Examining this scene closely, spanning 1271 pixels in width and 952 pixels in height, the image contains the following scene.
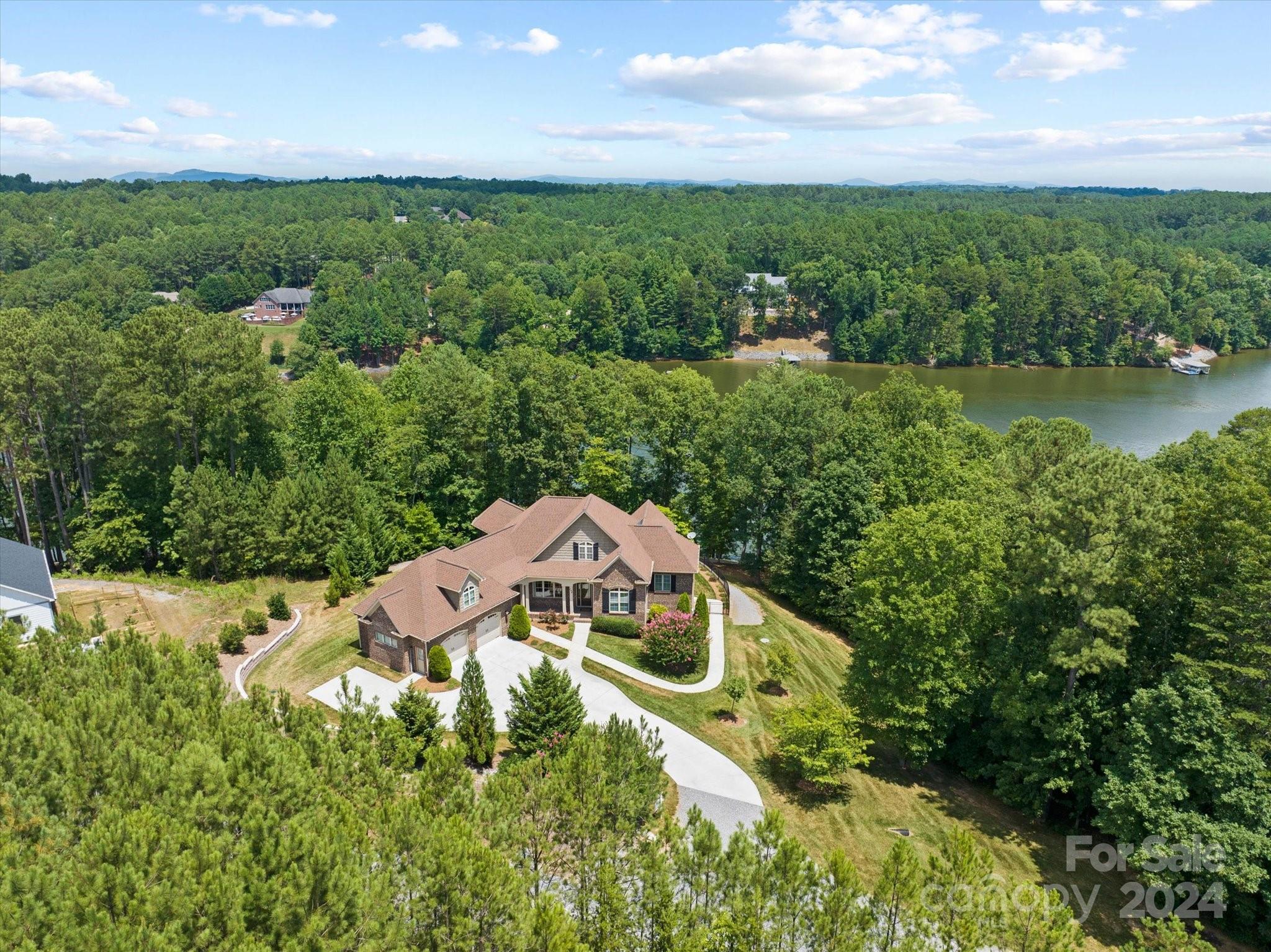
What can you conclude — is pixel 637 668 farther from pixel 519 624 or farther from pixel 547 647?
pixel 519 624

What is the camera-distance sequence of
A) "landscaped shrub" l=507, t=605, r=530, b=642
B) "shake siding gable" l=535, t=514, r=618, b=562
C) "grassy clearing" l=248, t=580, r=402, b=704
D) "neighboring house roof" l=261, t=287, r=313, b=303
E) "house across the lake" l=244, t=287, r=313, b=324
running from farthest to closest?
"neighboring house roof" l=261, t=287, r=313, b=303 → "house across the lake" l=244, t=287, r=313, b=324 → "shake siding gable" l=535, t=514, r=618, b=562 → "landscaped shrub" l=507, t=605, r=530, b=642 → "grassy clearing" l=248, t=580, r=402, b=704

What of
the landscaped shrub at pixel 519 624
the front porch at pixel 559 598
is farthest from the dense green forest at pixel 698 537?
the landscaped shrub at pixel 519 624

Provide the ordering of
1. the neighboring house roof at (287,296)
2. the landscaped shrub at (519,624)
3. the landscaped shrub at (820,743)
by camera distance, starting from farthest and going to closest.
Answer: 1. the neighboring house roof at (287,296)
2. the landscaped shrub at (519,624)
3. the landscaped shrub at (820,743)

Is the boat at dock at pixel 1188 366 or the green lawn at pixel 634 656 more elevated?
the boat at dock at pixel 1188 366

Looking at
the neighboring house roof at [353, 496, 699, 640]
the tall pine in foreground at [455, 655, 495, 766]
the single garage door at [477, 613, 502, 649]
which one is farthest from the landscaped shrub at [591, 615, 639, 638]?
the tall pine in foreground at [455, 655, 495, 766]

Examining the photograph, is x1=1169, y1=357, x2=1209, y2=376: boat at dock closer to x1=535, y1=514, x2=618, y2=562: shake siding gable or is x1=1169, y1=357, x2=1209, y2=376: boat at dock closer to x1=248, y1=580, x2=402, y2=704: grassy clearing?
x1=535, y1=514, x2=618, y2=562: shake siding gable

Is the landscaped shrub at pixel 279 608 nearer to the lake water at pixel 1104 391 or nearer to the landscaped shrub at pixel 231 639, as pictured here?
the landscaped shrub at pixel 231 639
